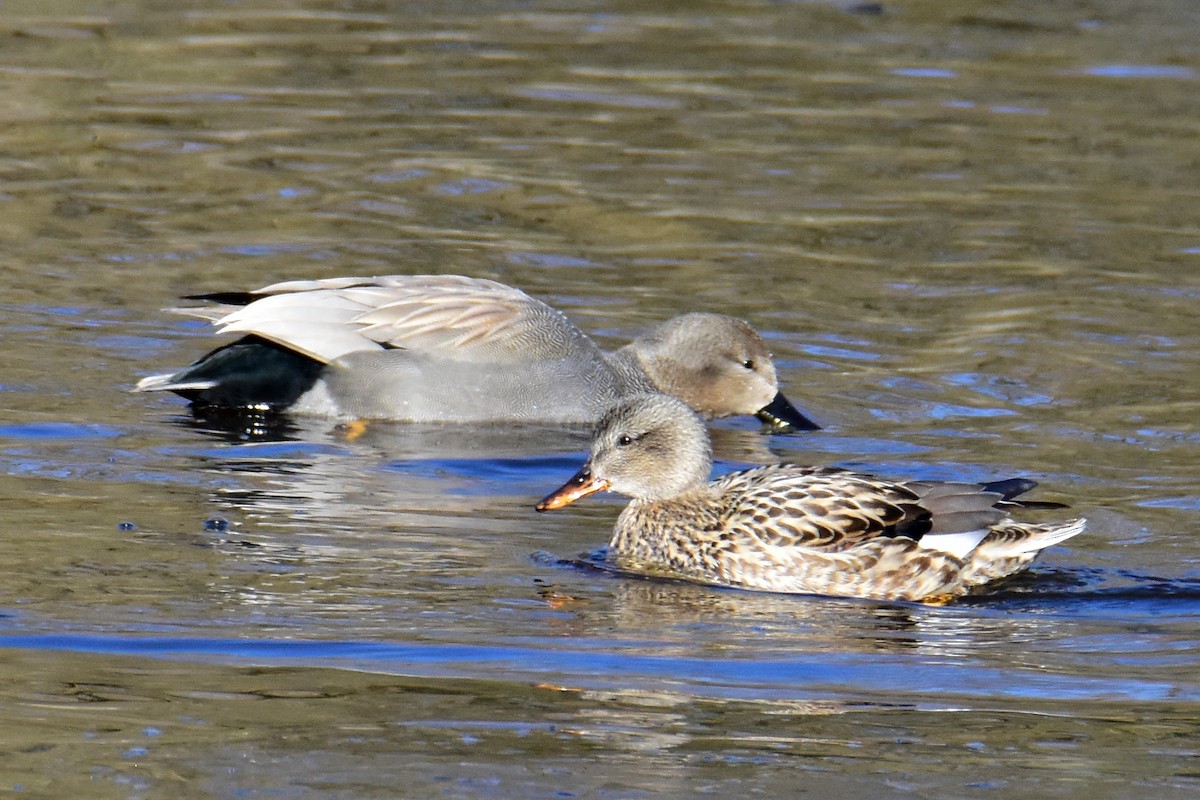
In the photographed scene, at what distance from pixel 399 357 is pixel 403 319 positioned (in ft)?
0.56

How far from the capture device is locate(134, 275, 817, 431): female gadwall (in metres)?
9.01

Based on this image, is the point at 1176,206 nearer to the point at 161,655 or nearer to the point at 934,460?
the point at 934,460

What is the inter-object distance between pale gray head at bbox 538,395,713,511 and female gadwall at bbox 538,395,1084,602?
88mm

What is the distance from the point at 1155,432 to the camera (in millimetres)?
8844

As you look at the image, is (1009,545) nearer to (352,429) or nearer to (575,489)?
(575,489)

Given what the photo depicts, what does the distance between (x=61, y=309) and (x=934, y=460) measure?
4.44 m

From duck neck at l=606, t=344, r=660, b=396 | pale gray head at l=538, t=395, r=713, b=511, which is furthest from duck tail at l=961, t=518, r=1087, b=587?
duck neck at l=606, t=344, r=660, b=396

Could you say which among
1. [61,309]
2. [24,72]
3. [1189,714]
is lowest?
[1189,714]

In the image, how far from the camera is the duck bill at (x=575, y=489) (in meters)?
7.40

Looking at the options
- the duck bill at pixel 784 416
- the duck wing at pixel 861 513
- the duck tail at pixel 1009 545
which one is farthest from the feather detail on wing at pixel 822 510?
the duck bill at pixel 784 416

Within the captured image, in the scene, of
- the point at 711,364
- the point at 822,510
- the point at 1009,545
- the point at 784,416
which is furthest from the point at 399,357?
the point at 1009,545

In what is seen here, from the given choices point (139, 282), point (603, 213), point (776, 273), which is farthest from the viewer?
point (603, 213)

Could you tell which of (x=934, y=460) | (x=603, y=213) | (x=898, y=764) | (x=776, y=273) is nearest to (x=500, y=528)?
(x=934, y=460)

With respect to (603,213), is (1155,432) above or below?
below
